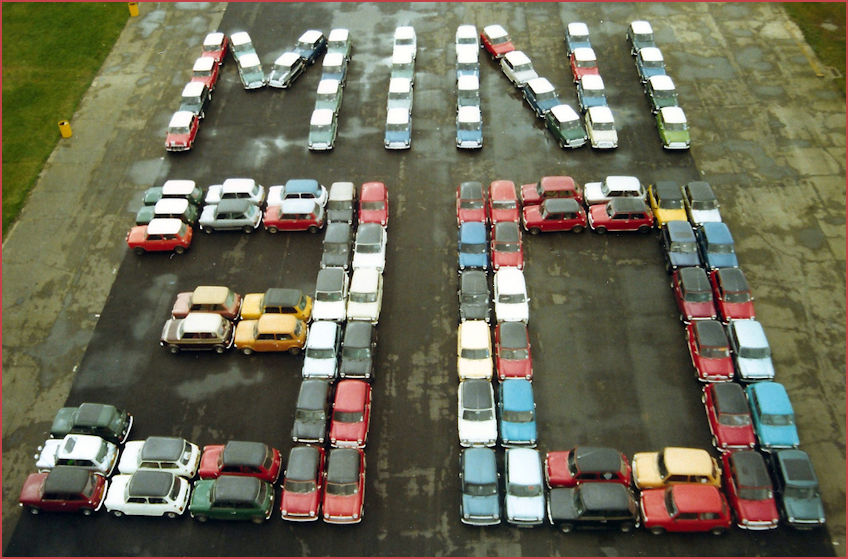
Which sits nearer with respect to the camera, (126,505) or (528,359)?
(126,505)

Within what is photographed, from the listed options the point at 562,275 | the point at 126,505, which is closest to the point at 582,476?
the point at 562,275

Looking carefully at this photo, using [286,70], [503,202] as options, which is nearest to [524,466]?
[503,202]

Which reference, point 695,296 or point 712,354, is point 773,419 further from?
point 695,296

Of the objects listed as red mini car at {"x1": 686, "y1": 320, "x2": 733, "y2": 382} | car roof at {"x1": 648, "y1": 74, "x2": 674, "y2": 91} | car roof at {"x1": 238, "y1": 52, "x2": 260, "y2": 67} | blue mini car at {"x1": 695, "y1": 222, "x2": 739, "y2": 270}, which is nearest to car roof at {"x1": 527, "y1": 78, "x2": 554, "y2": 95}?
car roof at {"x1": 648, "y1": 74, "x2": 674, "y2": 91}

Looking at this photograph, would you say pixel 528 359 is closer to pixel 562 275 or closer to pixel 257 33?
pixel 562 275

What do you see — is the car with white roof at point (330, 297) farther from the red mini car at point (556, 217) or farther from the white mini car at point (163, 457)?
the red mini car at point (556, 217)

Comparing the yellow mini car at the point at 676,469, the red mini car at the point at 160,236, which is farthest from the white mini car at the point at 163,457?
the yellow mini car at the point at 676,469
